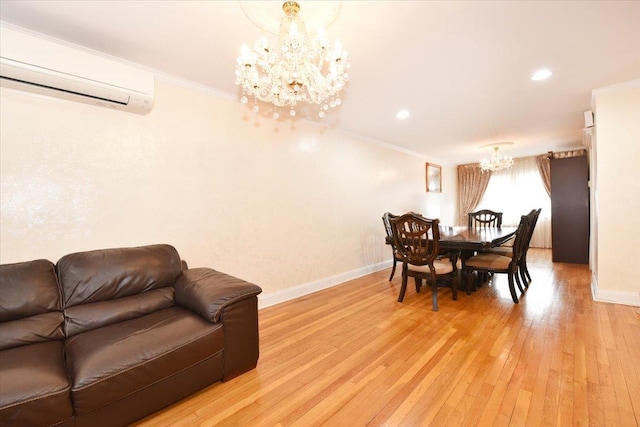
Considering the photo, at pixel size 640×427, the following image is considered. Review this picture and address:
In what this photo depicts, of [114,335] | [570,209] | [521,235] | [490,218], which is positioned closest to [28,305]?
[114,335]

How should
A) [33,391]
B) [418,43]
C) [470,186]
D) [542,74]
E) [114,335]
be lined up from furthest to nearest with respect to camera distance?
[470,186]
[542,74]
[418,43]
[114,335]
[33,391]

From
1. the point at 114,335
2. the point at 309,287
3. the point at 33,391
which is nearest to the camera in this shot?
the point at 33,391

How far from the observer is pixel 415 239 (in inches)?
120

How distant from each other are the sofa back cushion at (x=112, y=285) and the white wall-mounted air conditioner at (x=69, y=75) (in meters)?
1.16

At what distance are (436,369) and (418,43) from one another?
94.8 inches

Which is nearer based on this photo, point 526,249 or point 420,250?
point 420,250

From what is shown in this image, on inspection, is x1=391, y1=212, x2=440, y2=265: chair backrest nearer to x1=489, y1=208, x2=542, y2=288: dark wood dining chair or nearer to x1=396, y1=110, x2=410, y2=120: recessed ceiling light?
x1=489, y1=208, x2=542, y2=288: dark wood dining chair

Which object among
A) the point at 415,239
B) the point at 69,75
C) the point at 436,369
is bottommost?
the point at 436,369

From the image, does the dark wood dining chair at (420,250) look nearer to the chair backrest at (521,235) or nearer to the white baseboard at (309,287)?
the chair backrest at (521,235)

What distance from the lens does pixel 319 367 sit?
6.50 feet

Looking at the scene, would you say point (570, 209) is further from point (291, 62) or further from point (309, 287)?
Result: point (291, 62)

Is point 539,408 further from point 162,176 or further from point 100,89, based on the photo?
point 100,89

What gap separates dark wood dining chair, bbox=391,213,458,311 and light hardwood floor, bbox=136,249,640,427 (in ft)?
1.14

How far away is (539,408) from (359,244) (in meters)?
3.19
